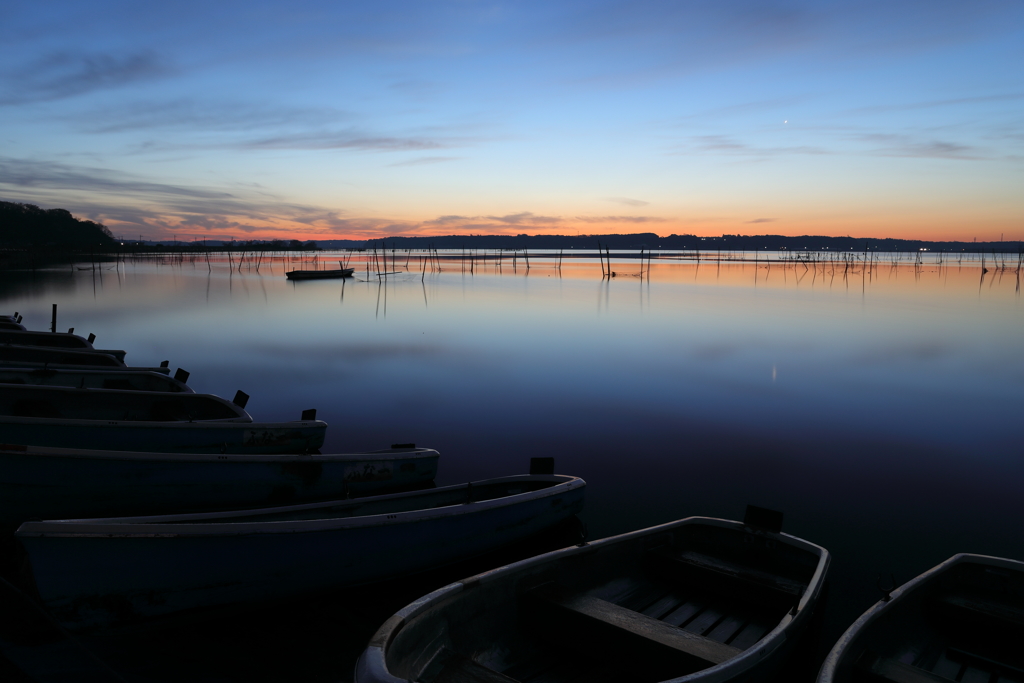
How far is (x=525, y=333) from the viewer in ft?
67.7

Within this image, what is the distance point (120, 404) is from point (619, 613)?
7.25 m

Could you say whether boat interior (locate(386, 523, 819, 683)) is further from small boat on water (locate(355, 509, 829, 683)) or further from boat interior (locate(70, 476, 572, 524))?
boat interior (locate(70, 476, 572, 524))

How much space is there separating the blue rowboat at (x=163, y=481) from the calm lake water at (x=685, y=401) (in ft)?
6.76

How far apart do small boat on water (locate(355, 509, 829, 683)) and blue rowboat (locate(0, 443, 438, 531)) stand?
110 inches

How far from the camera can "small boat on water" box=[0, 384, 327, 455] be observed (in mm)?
5805

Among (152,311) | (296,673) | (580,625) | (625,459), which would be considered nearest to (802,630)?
(580,625)

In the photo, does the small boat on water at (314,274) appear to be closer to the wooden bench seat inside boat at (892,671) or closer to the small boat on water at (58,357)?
the small boat on water at (58,357)

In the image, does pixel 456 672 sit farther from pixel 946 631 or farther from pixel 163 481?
pixel 163 481

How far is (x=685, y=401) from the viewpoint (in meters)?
11.6

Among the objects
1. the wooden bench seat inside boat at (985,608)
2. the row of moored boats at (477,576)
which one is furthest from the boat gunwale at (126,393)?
the wooden bench seat inside boat at (985,608)

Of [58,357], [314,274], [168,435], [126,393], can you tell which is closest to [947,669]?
[168,435]

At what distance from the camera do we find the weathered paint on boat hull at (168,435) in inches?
225

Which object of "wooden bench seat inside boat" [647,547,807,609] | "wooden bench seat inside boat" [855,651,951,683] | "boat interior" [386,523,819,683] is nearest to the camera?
"wooden bench seat inside boat" [855,651,951,683]

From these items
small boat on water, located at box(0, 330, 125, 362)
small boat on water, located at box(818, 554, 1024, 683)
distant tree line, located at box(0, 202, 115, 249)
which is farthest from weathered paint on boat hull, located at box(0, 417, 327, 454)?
distant tree line, located at box(0, 202, 115, 249)
